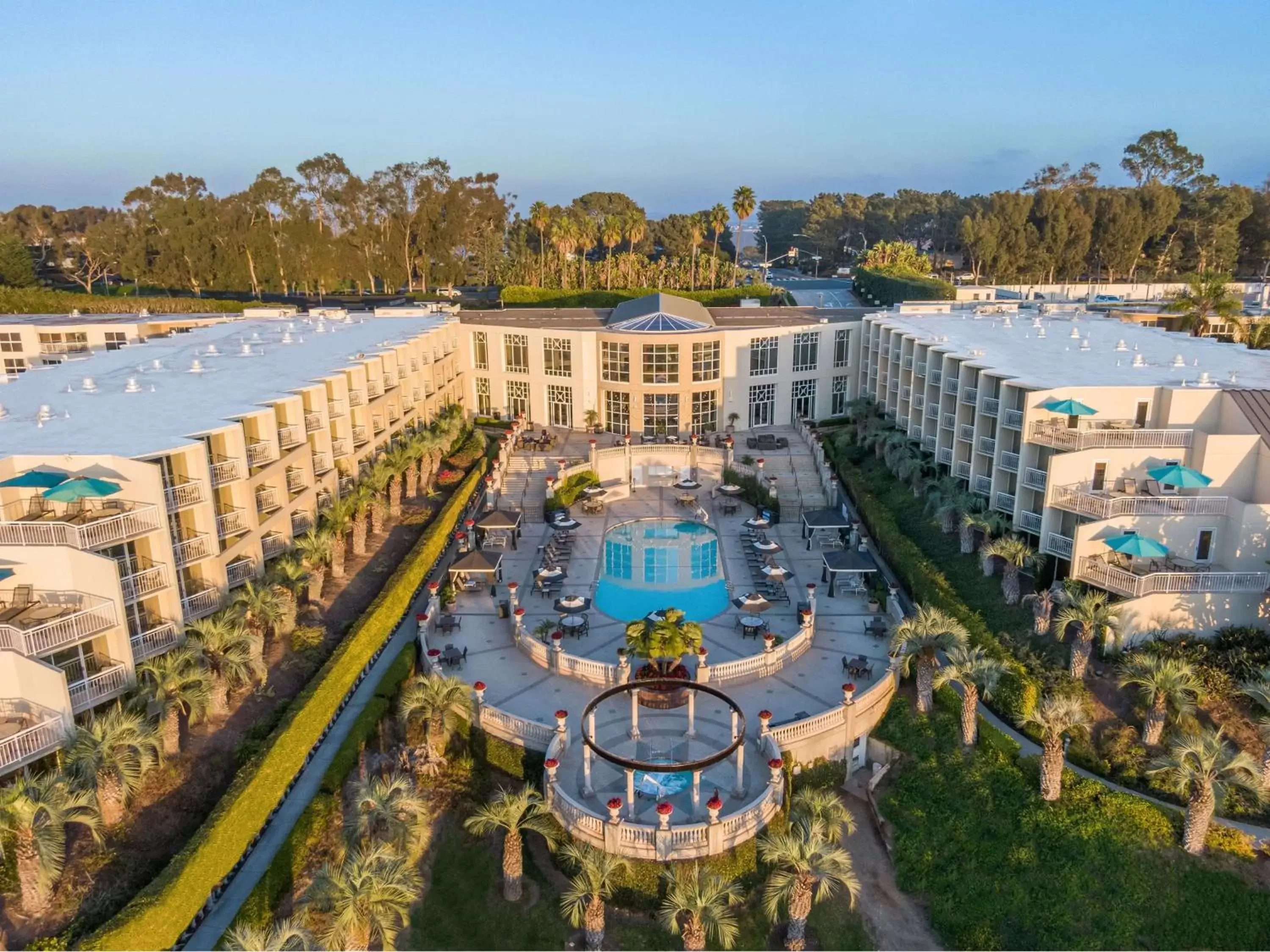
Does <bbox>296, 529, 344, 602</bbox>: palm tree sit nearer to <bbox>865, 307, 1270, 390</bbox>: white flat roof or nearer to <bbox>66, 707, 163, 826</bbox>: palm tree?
<bbox>66, 707, 163, 826</bbox>: palm tree

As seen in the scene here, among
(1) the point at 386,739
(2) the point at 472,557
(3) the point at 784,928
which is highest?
(2) the point at 472,557

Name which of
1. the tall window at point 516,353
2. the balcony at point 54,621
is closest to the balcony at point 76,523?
the balcony at point 54,621

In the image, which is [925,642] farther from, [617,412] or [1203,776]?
[617,412]

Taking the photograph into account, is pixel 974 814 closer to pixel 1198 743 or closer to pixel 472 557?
pixel 1198 743

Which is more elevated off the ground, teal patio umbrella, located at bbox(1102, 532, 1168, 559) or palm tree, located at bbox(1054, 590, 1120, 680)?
teal patio umbrella, located at bbox(1102, 532, 1168, 559)

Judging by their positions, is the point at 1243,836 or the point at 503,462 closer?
the point at 1243,836

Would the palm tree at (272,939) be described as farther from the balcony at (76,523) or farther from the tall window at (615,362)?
the tall window at (615,362)

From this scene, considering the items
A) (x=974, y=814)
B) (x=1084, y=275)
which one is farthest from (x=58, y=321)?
(x=1084, y=275)

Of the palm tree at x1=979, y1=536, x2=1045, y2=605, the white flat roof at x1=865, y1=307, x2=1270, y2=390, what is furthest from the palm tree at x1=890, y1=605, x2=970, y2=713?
the white flat roof at x1=865, y1=307, x2=1270, y2=390
